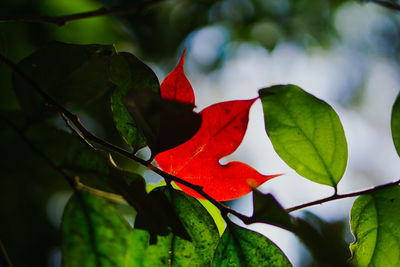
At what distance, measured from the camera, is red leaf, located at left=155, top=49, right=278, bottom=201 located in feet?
1.30

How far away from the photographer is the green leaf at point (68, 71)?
46 cm

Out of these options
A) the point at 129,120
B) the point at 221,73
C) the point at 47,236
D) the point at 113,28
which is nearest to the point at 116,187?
the point at 129,120

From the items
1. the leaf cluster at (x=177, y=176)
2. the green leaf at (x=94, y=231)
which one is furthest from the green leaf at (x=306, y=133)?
the green leaf at (x=94, y=231)

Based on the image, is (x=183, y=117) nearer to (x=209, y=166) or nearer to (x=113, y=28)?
(x=209, y=166)

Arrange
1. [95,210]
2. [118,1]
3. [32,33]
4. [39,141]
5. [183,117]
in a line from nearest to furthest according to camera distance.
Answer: [183,117], [95,210], [39,141], [32,33], [118,1]

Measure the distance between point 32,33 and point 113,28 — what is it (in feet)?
0.69

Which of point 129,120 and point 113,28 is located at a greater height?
point 113,28

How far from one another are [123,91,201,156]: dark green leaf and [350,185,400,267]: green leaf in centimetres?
19

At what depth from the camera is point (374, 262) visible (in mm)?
414

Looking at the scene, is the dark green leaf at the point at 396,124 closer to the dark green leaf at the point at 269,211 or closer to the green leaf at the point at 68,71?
the dark green leaf at the point at 269,211

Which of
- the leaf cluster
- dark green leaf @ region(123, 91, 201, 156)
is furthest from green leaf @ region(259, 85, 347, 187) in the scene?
dark green leaf @ region(123, 91, 201, 156)

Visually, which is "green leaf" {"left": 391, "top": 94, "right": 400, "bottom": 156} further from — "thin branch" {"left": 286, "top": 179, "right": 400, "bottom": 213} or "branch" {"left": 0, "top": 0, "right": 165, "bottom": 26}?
"branch" {"left": 0, "top": 0, "right": 165, "bottom": 26}

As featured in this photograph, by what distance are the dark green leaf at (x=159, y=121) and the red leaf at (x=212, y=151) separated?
41 mm

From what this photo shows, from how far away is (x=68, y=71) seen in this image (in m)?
0.48
